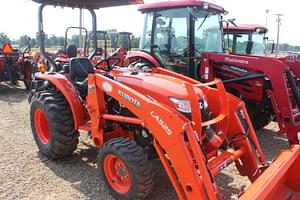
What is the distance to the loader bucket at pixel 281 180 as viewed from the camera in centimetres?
254

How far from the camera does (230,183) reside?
3.88m

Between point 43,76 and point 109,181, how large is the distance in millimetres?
1932

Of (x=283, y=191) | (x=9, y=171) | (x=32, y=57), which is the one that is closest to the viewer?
(x=283, y=191)

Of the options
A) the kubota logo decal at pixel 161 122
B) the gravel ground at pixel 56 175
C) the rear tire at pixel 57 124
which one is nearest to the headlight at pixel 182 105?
the kubota logo decal at pixel 161 122

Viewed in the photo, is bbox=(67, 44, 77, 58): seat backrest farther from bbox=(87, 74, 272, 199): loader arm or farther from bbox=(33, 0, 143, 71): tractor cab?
bbox=(87, 74, 272, 199): loader arm

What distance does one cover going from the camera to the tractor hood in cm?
323

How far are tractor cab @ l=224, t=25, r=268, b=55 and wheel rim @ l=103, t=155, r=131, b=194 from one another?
643 centimetres

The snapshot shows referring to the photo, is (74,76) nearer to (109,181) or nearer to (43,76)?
(43,76)

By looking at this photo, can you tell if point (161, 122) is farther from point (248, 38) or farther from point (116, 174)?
point (248, 38)

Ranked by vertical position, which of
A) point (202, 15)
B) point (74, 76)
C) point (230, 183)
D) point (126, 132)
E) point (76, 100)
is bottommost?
point (230, 183)

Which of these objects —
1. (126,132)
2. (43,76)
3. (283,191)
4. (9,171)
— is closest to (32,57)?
(43,76)

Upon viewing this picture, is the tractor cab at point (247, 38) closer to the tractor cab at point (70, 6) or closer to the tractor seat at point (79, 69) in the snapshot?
the tractor cab at point (70, 6)

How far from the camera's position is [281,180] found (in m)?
2.88

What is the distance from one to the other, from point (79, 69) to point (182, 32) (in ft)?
7.11
